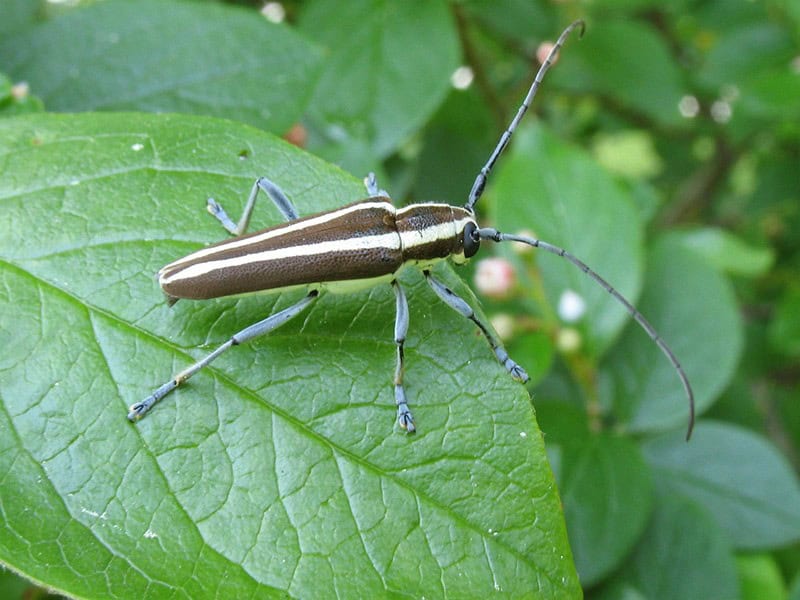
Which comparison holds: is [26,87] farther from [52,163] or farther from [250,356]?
[250,356]

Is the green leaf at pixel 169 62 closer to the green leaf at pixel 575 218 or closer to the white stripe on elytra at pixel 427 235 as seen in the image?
the white stripe on elytra at pixel 427 235

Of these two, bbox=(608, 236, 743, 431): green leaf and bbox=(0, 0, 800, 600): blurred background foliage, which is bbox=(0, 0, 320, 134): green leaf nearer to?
bbox=(0, 0, 800, 600): blurred background foliage

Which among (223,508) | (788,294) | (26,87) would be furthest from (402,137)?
(788,294)

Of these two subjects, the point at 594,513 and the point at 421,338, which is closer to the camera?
the point at 421,338

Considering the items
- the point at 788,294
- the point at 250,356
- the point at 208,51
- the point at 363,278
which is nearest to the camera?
the point at 250,356

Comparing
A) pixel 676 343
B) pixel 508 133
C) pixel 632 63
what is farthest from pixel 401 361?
pixel 632 63

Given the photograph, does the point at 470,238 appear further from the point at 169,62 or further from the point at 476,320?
the point at 169,62

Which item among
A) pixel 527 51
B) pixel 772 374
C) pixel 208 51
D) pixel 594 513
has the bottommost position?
pixel 772 374

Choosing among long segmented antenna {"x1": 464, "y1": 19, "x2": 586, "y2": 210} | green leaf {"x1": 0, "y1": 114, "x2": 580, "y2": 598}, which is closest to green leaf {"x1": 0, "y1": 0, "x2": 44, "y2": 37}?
green leaf {"x1": 0, "y1": 114, "x2": 580, "y2": 598}
